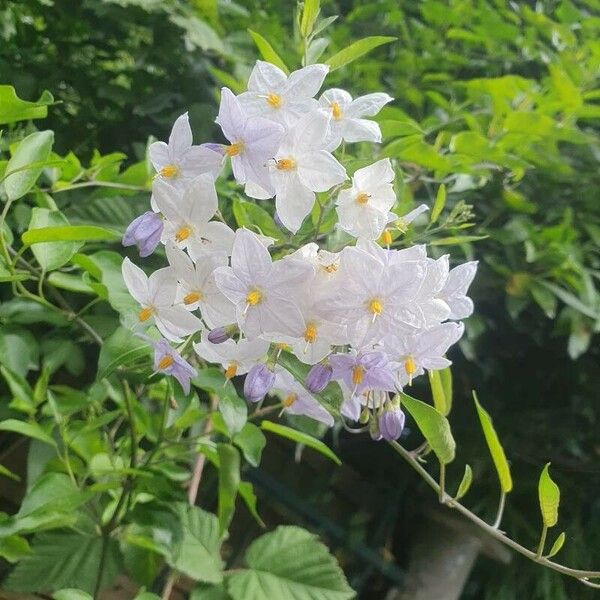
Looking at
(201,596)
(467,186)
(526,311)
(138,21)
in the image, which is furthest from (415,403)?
(138,21)

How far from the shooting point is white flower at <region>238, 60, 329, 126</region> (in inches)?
21.4

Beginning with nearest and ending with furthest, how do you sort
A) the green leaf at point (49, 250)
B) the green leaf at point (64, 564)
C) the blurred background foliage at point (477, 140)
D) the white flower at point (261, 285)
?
the white flower at point (261, 285)
the green leaf at point (49, 250)
the green leaf at point (64, 564)
the blurred background foliage at point (477, 140)

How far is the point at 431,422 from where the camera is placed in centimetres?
58

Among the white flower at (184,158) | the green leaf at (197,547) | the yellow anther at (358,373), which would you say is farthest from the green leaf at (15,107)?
the green leaf at (197,547)

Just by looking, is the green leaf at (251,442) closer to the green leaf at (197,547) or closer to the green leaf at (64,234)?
the green leaf at (197,547)

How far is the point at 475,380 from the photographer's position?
1.39m

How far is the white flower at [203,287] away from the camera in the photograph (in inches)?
20.9

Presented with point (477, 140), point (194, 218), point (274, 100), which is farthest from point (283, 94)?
point (477, 140)

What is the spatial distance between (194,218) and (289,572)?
1.83ft

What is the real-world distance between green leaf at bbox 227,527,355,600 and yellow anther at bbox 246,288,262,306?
1.63 ft

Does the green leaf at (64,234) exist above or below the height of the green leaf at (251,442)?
above

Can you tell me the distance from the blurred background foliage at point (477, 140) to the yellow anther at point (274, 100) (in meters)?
0.46

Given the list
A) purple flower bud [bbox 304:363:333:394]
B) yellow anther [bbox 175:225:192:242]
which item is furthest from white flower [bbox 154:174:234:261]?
purple flower bud [bbox 304:363:333:394]

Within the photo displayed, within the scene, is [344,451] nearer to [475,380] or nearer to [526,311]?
[475,380]
